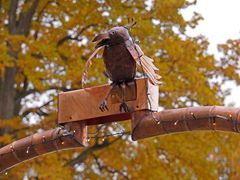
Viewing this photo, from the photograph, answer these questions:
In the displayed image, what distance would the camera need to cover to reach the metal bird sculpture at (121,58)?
3.51 metres

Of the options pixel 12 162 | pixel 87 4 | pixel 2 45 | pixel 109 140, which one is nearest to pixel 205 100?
pixel 109 140

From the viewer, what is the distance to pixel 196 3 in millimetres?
10258

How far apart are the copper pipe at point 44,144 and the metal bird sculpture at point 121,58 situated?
33 centimetres

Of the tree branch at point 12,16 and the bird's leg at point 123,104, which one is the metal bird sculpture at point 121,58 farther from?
the tree branch at point 12,16

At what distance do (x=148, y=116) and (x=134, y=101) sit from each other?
13 centimetres

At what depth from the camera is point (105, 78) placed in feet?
28.3

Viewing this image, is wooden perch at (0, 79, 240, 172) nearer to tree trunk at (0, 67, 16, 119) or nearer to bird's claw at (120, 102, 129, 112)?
bird's claw at (120, 102, 129, 112)

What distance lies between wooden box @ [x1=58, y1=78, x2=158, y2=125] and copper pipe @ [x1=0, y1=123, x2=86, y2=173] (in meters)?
0.08

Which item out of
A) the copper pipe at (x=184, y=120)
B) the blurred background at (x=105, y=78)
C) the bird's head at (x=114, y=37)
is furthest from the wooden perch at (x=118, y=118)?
the blurred background at (x=105, y=78)

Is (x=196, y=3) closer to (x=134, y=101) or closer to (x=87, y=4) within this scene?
(x=87, y=4)

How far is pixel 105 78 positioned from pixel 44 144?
15.9 feet

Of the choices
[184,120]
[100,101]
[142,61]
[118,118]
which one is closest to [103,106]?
[100,101]

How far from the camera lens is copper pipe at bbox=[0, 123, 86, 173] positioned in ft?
12.2

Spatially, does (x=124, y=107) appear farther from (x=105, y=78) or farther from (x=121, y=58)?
(x=105, y=78)
